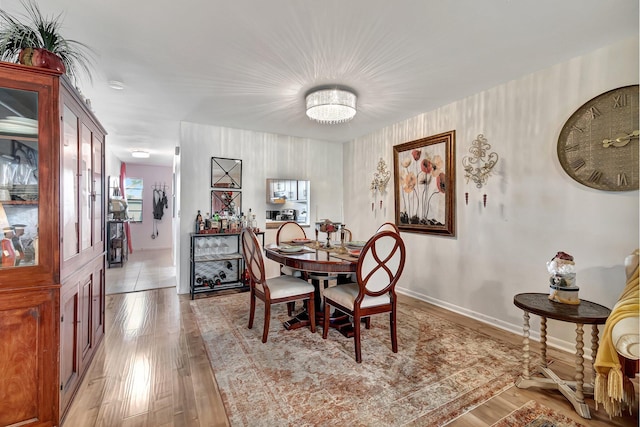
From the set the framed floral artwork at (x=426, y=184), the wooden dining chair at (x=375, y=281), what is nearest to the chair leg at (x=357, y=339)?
the wooden dining chair at (x=375, y=281)

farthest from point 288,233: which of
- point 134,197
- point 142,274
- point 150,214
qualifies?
point 134,197

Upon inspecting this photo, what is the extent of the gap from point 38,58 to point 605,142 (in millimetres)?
3745

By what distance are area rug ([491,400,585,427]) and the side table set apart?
5.3 inches

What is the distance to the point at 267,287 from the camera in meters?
2.63

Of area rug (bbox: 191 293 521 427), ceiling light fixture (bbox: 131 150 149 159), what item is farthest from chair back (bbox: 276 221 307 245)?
ceiling light fixture (bbox: 131 150 149 159)

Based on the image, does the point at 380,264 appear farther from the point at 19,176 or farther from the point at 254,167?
the point at 254,167

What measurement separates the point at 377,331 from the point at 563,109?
2581 millimetres

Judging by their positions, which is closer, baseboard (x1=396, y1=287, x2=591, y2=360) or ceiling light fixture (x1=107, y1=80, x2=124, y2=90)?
baseboard (x1=396, y1=287, x2=591, y2=360)

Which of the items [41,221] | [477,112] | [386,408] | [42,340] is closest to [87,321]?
[42,340]

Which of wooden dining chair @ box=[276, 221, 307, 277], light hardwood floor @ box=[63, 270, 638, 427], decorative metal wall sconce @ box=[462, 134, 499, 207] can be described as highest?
decorative metal wall sconce @ box=[462, 134, 499, 207]

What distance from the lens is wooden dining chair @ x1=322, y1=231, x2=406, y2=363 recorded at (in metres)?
2.29

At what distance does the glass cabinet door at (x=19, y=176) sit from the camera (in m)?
1.48

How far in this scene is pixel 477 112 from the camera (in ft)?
10.3

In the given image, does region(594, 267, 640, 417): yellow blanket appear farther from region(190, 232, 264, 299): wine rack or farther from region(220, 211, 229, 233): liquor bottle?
region(220, 211, 229, 233): liquor bottle
